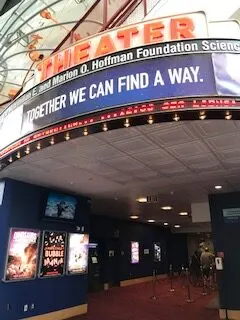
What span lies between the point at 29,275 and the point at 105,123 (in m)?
4.50

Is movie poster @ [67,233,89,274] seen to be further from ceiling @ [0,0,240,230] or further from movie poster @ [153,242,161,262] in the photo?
movie poster @ [153,242,161,262]

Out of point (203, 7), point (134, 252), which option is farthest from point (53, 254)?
point (134, 252)

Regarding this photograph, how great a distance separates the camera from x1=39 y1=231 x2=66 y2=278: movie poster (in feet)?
21.9

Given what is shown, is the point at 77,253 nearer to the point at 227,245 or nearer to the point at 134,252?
the point at 227,245

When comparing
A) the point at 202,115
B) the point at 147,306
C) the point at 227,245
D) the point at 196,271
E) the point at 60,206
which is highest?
the point at 202,115

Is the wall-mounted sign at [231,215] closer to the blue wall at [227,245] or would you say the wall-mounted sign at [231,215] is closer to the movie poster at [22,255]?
the blue wall at [227,245]

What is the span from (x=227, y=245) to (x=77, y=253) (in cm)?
372

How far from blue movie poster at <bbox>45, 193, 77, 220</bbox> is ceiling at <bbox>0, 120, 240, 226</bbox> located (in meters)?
0.26

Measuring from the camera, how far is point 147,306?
8.30 meters

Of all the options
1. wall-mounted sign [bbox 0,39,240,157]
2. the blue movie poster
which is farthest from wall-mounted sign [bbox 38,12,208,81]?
the blue movie poster

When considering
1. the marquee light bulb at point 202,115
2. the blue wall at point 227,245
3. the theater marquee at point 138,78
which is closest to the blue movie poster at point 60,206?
the theater marquee at point 138,78

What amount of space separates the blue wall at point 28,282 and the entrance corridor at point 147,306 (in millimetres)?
682

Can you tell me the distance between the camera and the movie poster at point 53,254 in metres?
6.67

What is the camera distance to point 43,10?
9.16 metres
